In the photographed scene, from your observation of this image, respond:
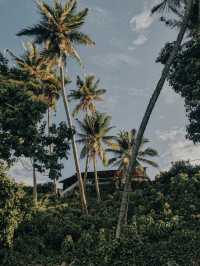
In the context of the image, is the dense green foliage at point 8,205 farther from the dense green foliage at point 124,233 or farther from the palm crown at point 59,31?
the palm crown at point 59,31

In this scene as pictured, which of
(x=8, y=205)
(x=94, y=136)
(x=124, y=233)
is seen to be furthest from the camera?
(x=94, y=136)

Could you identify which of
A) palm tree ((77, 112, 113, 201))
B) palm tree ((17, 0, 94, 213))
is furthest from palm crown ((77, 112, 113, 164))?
palm tree ((17, 0, 94, 213))

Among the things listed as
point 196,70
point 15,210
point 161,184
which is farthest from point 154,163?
point 15,210

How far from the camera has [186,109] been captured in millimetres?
32469

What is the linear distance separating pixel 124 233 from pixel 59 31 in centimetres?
1764

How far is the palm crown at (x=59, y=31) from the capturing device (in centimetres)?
3841

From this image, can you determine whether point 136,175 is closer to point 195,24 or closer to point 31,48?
point 31,48

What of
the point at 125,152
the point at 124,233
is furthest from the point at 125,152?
the point at 124,233

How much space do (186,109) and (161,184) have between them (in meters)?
14.5

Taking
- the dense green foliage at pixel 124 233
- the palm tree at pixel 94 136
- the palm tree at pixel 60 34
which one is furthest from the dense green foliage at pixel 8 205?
the palm tree at pixel 94 136

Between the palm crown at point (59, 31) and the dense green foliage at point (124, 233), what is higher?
the palm crown at point (59, 31)

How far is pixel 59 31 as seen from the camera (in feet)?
126

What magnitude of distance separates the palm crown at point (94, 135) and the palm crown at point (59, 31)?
41.9 feet

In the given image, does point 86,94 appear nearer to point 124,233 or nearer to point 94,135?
point 94,135
